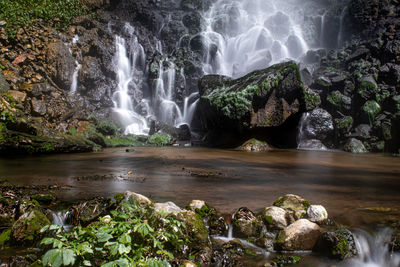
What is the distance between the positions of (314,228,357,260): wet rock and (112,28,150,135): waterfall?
1694 centimetres

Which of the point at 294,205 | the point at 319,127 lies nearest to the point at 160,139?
the point at 319,127

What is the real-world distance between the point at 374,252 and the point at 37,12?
2073cm

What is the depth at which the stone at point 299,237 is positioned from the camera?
2.88 metres

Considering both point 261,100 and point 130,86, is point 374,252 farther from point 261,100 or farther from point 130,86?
point 130,86

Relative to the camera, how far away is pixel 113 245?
6.02 ft

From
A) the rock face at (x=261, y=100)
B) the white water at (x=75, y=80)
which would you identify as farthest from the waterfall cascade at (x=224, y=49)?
the rock face at (x=261, y=100)

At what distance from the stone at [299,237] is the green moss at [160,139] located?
13.6 m

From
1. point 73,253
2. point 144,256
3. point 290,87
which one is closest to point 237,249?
point 144,256

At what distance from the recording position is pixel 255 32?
30922mm

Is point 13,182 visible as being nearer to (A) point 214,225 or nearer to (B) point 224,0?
(A) point 214,225

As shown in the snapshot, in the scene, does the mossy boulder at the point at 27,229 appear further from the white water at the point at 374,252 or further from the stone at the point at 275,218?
the white water at the point at 374,252

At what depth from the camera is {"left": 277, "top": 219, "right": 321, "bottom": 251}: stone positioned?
113 inches

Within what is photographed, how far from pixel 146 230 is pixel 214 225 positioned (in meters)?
1.51

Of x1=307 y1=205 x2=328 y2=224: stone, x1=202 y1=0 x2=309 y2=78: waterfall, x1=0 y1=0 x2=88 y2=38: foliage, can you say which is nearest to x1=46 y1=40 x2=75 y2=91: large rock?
x1=0 y1=0 x2=88 y2=38: foliage
